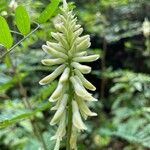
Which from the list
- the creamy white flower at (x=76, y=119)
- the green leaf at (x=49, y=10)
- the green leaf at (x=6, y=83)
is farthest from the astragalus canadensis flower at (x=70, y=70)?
the green leaf at (x=6, y=83)

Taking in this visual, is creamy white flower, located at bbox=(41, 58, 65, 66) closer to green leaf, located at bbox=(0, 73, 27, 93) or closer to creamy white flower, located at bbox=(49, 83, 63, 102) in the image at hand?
creamy white flower, located at bbox=(49, 83, 63, 102)

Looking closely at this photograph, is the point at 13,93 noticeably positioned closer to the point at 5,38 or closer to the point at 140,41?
the point at 140,41

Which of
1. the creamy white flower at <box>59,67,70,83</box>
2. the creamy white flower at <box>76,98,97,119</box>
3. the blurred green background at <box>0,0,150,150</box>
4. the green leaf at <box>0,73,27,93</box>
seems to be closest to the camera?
the creamy white flower at <box>59,67,70,83</box>

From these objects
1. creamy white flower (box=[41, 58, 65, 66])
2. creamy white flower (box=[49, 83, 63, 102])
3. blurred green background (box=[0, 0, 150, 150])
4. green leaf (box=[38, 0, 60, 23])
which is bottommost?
blurred green background (box=[0, 0, 150, 150])

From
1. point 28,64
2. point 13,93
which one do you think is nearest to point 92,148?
point 28,64

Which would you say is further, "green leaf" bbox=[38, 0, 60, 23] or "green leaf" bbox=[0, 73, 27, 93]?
"green leaf" bbox=[0, 73, 27, 93]

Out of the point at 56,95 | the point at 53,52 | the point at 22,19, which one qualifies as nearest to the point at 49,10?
the point at 22,19

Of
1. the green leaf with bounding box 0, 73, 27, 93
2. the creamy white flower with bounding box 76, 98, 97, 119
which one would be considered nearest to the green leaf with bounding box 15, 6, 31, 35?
the creamy white flower with bounding box 76, 98, 97, 119

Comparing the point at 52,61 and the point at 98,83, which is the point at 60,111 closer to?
the point at 52,61
